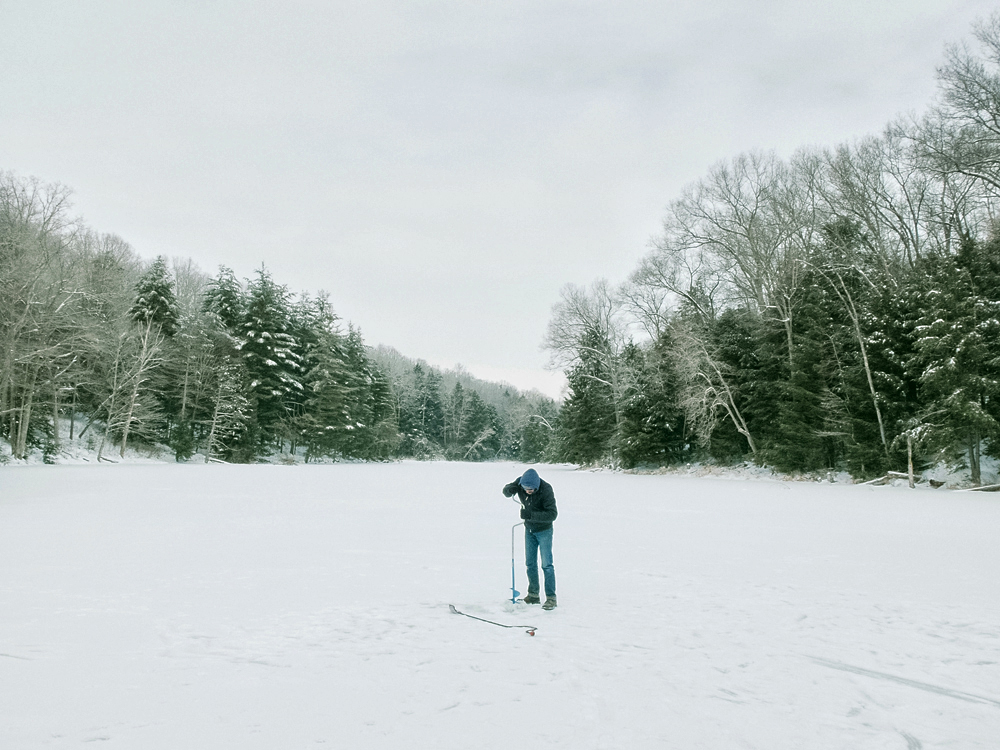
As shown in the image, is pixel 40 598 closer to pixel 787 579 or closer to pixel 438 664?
pixel 438 664

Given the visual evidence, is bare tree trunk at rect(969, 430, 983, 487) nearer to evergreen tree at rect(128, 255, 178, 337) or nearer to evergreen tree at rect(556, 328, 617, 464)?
evergreen tree at rect(556, 328, 617, 464)

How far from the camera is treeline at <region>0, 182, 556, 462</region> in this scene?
30.5 metres

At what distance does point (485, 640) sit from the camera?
5594 millimetres

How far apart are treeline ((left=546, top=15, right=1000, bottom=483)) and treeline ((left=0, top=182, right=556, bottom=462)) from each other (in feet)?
83.3

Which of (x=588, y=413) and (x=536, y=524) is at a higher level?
(x=588, y=413)

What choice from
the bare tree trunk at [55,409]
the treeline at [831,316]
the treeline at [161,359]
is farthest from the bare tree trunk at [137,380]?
the treeline at [831,316]

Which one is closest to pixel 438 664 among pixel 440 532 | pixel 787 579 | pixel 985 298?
pixel 787 579

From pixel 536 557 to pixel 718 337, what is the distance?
32.0m

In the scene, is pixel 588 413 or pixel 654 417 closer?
pixel 654 417

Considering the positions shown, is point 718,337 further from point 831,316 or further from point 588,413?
point 588,413

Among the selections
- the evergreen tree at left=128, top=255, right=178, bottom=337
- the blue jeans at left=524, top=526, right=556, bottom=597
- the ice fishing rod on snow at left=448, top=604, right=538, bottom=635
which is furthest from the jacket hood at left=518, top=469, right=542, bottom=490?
the evergreen tree at left=128, top=255, right=178, bottom=337

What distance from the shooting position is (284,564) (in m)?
8.88

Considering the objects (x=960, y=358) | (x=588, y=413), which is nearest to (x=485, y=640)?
(x=960, y=358)

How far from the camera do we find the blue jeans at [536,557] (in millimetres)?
7016
